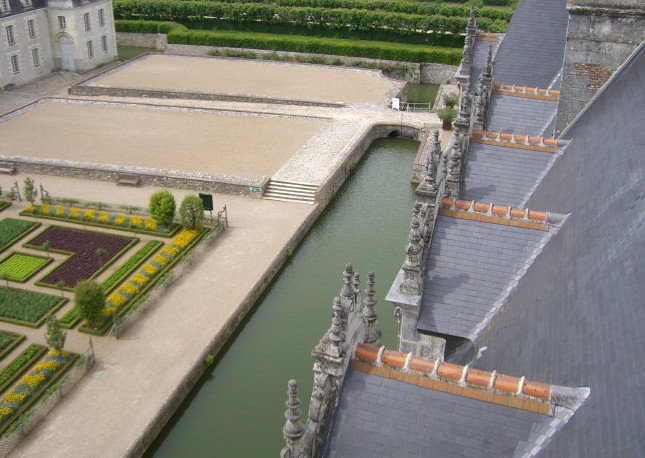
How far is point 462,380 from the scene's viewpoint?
365 inches

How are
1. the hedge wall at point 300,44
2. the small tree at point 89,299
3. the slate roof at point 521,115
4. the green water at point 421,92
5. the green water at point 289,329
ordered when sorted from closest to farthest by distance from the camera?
the green water at point 289,329 → the slate roof at point 521,115 → the small tree at point 89,299 → the green water at point 421,92 → the hedge wall at point 300,44

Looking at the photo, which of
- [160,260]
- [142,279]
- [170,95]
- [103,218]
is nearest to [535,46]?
[160,260]

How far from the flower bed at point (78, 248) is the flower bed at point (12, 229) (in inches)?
31.1

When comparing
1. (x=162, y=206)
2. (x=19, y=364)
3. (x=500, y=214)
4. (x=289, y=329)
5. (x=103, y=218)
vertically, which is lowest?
(x=289, y=329)

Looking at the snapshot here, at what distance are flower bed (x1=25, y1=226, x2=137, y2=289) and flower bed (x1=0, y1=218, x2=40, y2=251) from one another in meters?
0.79

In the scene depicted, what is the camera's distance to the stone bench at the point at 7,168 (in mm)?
34219

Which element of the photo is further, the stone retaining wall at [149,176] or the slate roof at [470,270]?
the stone retaining wall at [149,176]

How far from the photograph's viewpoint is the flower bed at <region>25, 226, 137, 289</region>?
81.7ft

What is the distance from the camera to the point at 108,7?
53750mm

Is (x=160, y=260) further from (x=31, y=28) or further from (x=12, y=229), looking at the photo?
(x=31, y=28)

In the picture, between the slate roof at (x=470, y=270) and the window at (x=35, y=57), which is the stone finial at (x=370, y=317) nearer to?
the slate roof at (x=470, y=270)

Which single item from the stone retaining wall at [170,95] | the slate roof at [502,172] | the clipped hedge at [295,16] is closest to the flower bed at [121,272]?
the slate roof at [502,172]

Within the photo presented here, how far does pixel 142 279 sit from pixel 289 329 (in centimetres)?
574

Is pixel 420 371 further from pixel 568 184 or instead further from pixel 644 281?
pixel 568 184
